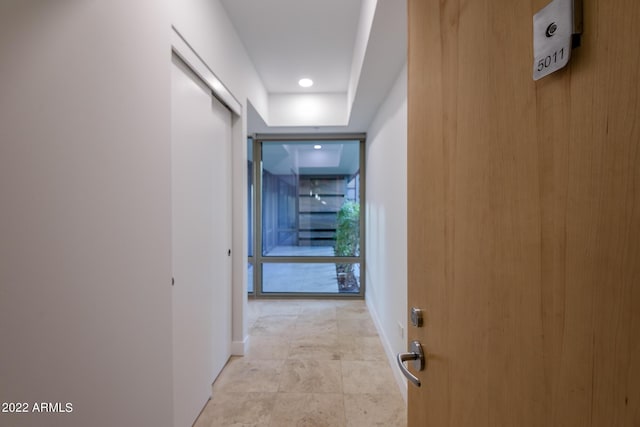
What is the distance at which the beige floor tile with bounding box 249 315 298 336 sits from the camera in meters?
3.27

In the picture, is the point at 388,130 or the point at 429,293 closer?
the point at 429,293

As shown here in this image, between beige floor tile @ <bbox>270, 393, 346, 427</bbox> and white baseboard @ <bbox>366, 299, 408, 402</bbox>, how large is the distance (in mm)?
455

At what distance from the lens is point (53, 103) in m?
0.85

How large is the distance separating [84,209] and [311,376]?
2.08 metres

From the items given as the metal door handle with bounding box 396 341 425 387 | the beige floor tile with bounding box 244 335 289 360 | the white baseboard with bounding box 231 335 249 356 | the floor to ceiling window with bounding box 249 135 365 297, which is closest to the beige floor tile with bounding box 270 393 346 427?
A: the beige floor tile with bounding box 244 335 289 360

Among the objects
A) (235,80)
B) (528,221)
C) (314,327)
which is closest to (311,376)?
(314,327)

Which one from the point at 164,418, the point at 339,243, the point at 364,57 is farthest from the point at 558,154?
the point at 339,243

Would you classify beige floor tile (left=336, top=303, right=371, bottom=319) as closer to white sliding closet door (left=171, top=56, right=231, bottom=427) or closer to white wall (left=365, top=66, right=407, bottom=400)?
white wall (left=365, top=66, right=407, bottom=400)

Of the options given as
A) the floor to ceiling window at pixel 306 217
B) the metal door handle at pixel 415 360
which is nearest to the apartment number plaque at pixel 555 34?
the metal door handle at pixel 415 360

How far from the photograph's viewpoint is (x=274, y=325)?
3471mm

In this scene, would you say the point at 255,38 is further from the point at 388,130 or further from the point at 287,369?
the point at 287,369

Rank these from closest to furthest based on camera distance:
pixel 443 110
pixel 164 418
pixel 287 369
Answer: pixel 443 110 → pixel 164 418 → pixel 287 369

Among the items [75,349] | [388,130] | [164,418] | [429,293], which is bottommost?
[164,418]

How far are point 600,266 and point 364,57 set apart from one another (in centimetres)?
212
